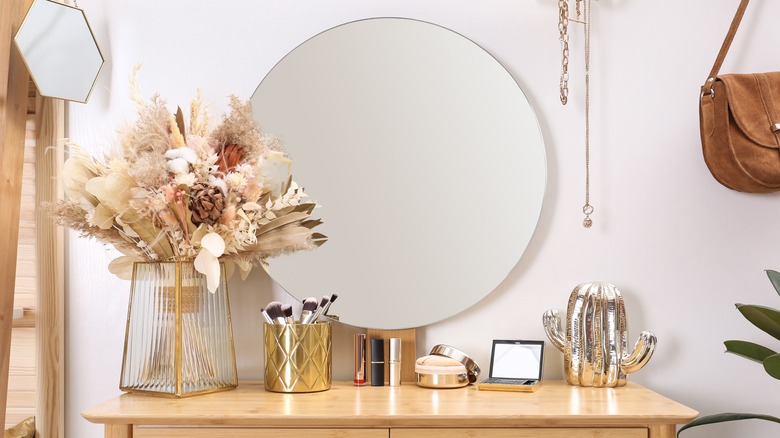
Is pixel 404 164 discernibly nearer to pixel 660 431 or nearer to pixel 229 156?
pixel 229 156

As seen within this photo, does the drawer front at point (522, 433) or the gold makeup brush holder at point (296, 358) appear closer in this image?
the drawer front at point (522, 433)

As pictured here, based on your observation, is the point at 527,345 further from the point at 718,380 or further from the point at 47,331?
the point at 47,331

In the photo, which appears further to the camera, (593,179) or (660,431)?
(593,179)

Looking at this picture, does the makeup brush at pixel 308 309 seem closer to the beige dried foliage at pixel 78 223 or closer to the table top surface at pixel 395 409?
the table top surface at pixel 395 409

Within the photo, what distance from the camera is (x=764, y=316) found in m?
1.52

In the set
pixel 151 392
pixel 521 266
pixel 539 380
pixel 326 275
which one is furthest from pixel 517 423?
pixel 151 392

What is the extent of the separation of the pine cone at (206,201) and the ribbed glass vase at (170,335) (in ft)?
0.46

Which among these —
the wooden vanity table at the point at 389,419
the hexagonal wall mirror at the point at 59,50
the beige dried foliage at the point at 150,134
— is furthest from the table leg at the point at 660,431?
the hexagonal wall mirror at the point at 59,50

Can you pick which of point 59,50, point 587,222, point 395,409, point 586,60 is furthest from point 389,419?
point 59,50

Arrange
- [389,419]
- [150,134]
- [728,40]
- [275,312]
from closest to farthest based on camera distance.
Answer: [389,419] → [150,134] → [275,312] → [728,40]

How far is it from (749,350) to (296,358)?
978mm

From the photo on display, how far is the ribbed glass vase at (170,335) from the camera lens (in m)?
1.52

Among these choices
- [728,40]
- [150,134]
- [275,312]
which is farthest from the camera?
[728,40]

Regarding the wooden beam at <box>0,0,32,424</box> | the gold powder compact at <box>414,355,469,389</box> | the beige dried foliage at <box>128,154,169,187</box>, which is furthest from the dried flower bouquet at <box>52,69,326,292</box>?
the gold powder compact at <box>414,355,469,389</box>
